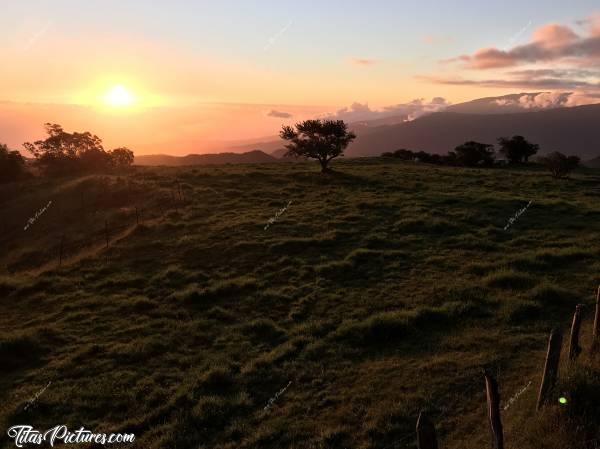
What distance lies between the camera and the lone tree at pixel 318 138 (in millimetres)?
59094

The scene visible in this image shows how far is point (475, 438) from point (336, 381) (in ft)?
14.9

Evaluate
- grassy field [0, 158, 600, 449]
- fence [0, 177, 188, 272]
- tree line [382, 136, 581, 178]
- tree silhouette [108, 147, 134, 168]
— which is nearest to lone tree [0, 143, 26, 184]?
tree silhouette [108, 147, 134, 168]

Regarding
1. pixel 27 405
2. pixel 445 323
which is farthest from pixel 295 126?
pixel 27 405

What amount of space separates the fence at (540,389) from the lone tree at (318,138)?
48680 mm

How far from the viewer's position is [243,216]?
36781mm

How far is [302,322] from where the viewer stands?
1823 cm

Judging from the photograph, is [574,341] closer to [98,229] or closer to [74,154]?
[98,229]

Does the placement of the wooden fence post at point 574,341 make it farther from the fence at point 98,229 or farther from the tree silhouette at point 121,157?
the tree silhouette at point 121,157

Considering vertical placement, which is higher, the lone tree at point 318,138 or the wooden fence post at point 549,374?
the lone tree at point 318,138

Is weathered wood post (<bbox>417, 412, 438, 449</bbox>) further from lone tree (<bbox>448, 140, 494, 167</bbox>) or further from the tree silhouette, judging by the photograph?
lone tree (<bbox>448, 140, 494, 167</bbox>)

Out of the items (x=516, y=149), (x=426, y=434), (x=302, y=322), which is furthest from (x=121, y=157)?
(x=426, y=434)

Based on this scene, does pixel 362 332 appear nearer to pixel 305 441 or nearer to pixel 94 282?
pixel 305 441

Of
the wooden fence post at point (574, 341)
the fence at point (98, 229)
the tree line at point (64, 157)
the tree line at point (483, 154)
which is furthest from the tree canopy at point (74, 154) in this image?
the wooden fence post at point (574, 341)

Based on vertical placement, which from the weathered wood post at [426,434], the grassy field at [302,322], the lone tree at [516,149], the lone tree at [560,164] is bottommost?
the grassy field at [302,322]
